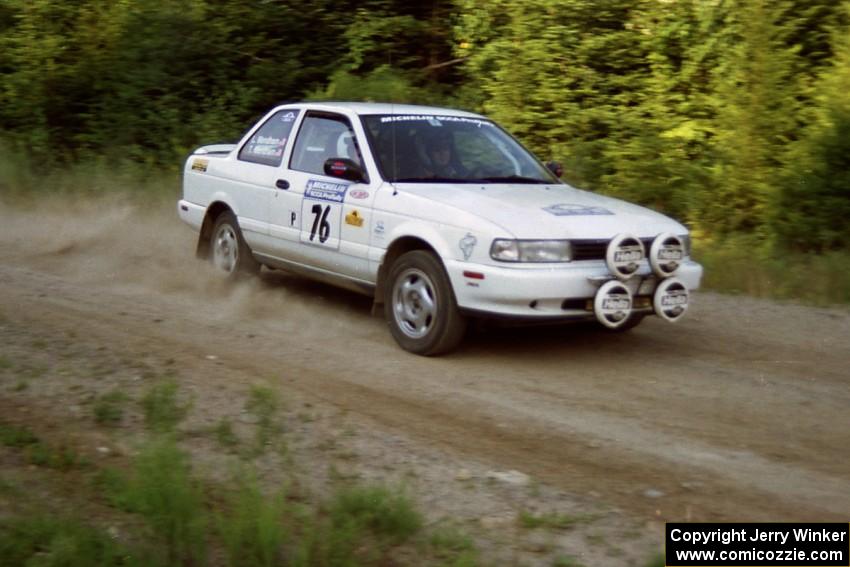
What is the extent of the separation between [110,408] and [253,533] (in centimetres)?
204

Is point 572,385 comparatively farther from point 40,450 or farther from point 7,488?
point 7,488

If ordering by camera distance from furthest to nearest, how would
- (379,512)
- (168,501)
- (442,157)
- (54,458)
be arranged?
(442,157) → (54,458) → (379,512) → (168,501)

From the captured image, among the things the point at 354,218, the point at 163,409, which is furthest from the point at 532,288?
the point at 163,409

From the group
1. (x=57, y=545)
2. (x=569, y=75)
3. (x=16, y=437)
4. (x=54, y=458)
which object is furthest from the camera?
(x=569, y=75)

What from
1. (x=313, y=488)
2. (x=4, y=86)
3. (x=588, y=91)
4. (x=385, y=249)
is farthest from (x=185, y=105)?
(x=313, y=488)

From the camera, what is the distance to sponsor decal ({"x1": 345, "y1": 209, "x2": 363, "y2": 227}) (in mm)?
8109

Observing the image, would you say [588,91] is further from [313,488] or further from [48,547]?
[48,547]

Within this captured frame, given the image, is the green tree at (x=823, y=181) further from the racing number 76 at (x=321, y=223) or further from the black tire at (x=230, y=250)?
the black tire at (x=230, y=250)

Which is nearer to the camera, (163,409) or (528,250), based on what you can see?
(163,409)

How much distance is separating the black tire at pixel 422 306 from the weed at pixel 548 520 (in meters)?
2.69

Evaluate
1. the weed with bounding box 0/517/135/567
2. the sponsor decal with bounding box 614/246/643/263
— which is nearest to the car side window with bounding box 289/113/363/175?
the sponsor decal with bounding box 614/246/643/263

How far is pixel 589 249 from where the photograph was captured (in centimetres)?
718

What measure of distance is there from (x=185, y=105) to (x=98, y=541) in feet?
42.8

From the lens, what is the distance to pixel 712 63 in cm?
1331
